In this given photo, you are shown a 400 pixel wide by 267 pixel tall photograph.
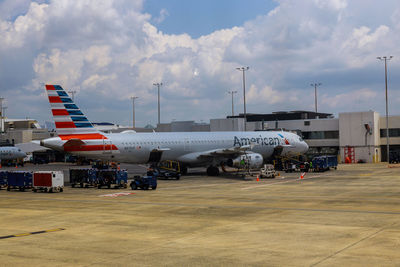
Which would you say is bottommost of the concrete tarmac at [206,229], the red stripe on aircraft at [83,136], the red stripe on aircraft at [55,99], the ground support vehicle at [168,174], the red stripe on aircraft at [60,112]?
the concrete tarmac at [206,229]

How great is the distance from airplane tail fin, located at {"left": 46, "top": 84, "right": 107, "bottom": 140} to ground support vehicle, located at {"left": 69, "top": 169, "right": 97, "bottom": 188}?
4234mm

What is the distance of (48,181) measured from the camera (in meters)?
41.6

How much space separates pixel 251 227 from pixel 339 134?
74.8m

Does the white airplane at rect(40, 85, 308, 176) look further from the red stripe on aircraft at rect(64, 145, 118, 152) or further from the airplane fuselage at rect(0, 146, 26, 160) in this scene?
the airplane fuselage at rect(0, 146, 26, 160)

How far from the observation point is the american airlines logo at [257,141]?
63.6 metres

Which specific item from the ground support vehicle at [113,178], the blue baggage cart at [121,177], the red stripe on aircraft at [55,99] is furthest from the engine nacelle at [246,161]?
the red stripe on aircraft at [55,99]

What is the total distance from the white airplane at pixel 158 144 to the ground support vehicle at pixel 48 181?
576 centimetres

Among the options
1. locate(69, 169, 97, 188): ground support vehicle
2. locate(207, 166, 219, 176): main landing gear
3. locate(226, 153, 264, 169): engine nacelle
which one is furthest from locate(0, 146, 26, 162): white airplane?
locate(226, 153, 264, 169): engine nacelle

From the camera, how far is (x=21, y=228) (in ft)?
74.8

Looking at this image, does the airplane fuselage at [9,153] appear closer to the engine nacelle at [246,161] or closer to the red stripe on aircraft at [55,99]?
the red stripe on aircraft at [55,99]

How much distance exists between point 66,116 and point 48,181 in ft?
29.3

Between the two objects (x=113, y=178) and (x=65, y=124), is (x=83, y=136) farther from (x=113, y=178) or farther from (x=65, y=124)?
(x=113, y=178)

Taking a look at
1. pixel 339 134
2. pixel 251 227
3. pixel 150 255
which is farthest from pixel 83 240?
pixel 339 134

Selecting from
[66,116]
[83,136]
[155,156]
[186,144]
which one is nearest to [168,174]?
[155,156]
